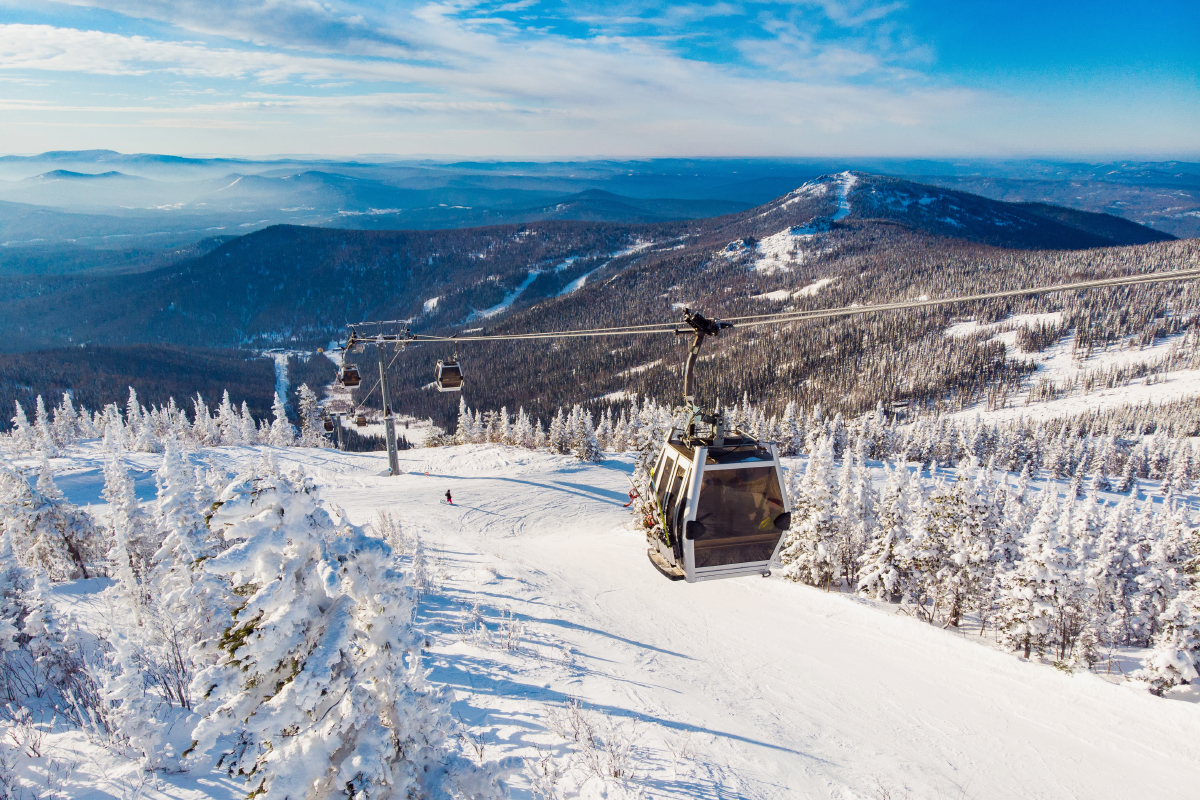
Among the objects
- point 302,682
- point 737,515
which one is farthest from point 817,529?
point 302,682

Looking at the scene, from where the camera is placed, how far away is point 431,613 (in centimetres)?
1297

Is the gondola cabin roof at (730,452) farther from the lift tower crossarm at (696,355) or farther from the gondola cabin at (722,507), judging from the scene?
the lift tower crossarm at (696,355)

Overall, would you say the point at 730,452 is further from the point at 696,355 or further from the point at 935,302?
the point at 935,302

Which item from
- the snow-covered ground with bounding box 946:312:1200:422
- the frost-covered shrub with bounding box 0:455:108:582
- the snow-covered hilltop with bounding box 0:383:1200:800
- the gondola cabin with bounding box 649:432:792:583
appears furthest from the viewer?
the snow-covered ground with bounding box 946:312:1200:422

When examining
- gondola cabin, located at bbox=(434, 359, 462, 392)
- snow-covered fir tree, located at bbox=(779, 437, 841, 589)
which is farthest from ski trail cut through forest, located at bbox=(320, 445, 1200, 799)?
snow-covered fir tree, located at bbox=(779, 437, 841, 589)

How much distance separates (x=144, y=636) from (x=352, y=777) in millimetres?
8317

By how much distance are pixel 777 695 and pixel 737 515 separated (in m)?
5.25

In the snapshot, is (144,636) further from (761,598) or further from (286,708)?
(761,598)

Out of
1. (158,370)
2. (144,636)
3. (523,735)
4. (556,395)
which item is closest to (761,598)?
(523,735)

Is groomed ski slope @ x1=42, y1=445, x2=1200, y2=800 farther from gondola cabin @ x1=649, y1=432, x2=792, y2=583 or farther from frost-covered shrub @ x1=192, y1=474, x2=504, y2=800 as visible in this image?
gondola cabin @ x1=649, y1=432, x2=792, y2=583

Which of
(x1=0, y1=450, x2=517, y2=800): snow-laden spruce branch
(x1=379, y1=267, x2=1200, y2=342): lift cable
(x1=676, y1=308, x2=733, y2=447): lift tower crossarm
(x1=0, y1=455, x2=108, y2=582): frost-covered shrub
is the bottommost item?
(x1=0, y1=455, x2=108, y2=582): frost-covered shrub

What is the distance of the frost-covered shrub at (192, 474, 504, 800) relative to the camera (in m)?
5.28

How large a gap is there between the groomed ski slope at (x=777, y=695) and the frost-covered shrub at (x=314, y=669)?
1931 mm

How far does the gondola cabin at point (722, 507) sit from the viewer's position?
326 inches
